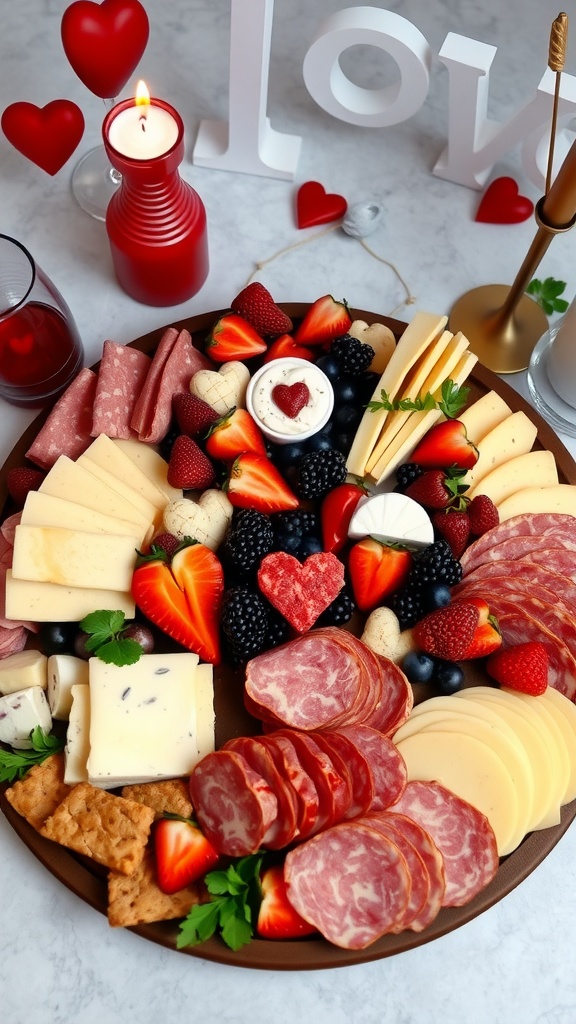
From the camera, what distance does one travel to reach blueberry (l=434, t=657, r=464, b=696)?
202 centimetres

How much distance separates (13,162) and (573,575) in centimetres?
192

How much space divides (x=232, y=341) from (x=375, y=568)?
653 mm

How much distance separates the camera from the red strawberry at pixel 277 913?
1804mm

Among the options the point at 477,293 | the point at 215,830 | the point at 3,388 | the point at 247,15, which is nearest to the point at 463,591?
the point at 215,830

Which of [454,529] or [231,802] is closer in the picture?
[231,802]

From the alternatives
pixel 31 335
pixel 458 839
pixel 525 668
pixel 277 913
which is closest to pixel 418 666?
pixel 525 668

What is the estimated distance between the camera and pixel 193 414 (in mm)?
2109

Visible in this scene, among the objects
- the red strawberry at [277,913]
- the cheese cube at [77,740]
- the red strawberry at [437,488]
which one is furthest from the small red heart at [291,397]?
the red strawberry at [277,913]

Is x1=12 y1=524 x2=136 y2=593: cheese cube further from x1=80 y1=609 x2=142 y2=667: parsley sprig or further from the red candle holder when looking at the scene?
the red candle holder

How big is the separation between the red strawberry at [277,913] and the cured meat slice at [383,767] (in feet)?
0.77

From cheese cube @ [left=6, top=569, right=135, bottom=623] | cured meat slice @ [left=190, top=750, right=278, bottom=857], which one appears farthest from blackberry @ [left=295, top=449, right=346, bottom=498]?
cured meat slice @ [left=190, top=750, right=278, bottom=857]

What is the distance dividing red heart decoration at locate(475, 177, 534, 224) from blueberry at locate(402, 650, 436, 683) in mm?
1327

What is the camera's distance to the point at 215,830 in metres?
1.83

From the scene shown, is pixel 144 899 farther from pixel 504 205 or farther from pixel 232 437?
pixel 504 205
